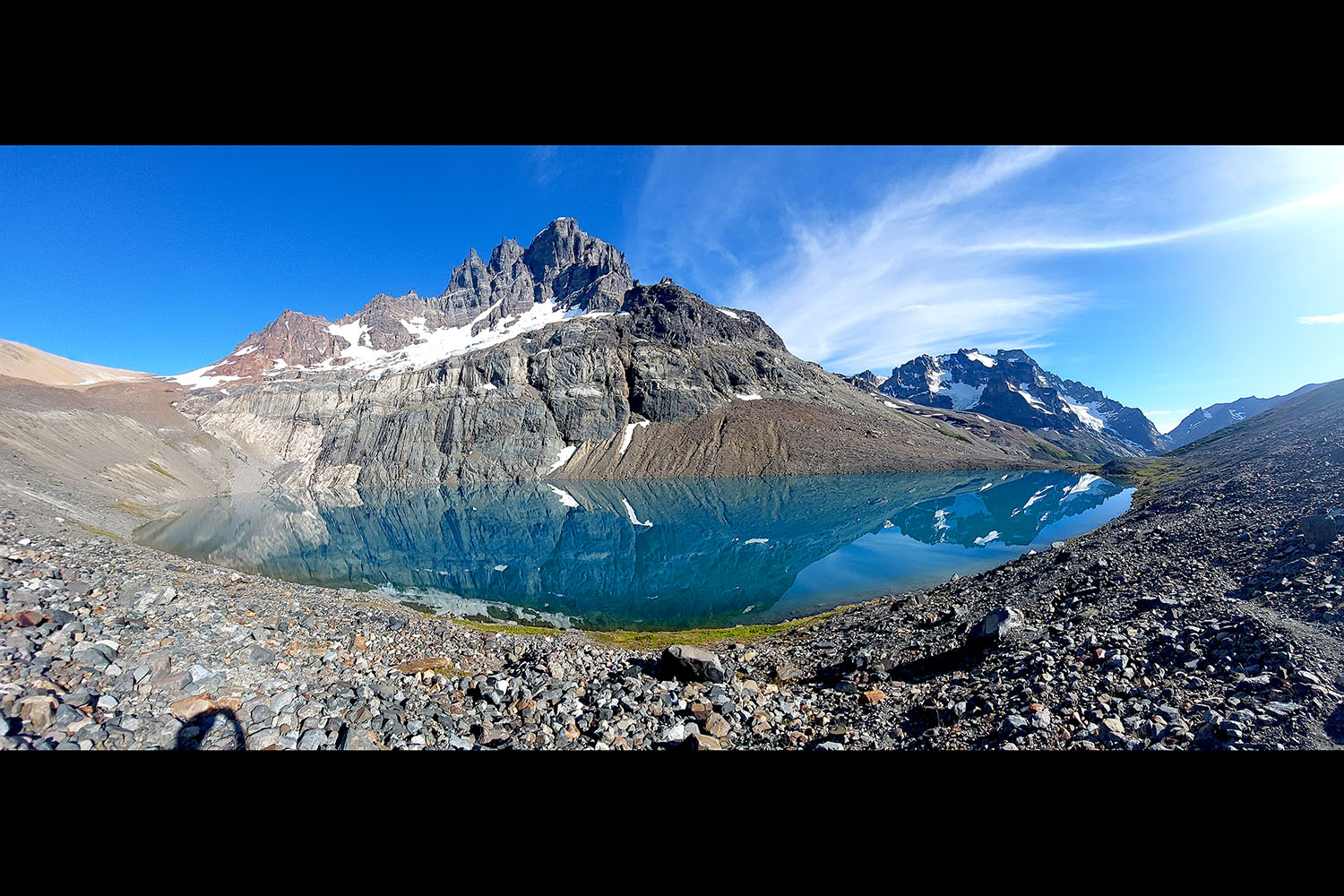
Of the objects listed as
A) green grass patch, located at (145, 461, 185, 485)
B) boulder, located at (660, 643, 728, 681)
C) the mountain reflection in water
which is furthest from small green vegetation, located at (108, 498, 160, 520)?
boulder, located at (660, 643, 728, 681)

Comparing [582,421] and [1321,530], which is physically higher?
[582,421]

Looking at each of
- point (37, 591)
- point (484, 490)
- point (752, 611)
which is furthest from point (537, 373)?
point (37, 591)

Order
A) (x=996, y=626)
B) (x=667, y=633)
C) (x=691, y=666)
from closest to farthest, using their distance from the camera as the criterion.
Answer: (x=996, y=626)
(x=691, y=666)
(x=667, y=633)

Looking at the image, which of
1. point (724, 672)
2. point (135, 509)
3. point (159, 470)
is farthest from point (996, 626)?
point (159, 470)

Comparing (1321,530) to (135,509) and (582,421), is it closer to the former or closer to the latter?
(135,509)

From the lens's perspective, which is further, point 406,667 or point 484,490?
point 484,490
